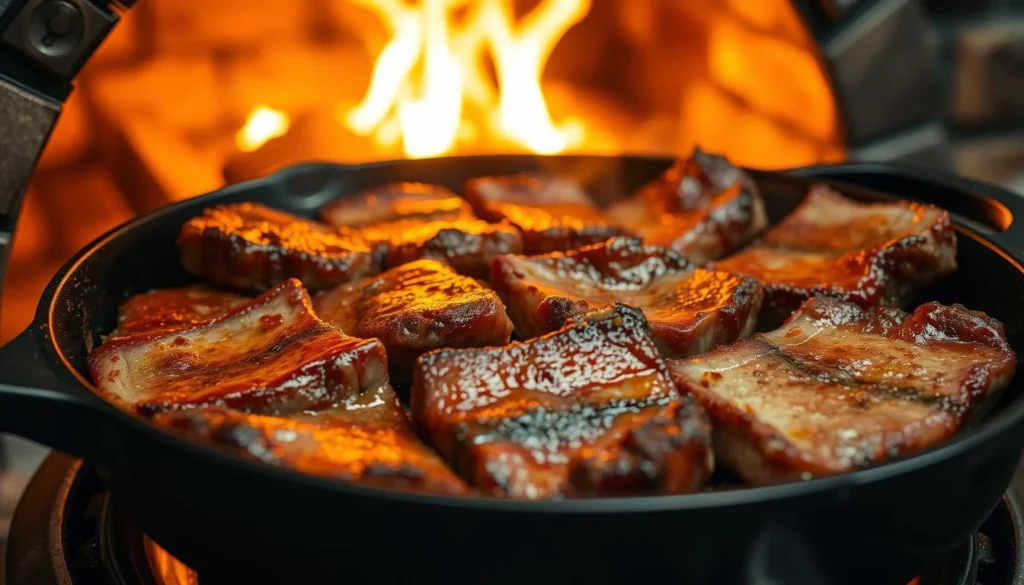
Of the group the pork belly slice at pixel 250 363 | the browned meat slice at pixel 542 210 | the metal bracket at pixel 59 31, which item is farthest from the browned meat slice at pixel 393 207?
the metal bracket at pixel 59 31

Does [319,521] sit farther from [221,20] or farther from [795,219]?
[221,20]

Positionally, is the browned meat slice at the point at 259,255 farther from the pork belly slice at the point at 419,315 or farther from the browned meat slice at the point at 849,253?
the browned meat slice at the point at 849,253

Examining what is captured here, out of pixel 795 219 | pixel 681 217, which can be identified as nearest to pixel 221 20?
pixel 681 217

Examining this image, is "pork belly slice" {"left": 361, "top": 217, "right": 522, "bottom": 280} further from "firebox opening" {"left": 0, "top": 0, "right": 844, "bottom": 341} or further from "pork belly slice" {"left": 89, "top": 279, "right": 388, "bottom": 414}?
"firebox opening" {"left": 0, "top": 0, "right": 844, "bottom": 341}

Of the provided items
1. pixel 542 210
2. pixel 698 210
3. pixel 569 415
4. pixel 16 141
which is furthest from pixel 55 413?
pixel 698 210

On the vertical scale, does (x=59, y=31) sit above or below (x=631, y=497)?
above

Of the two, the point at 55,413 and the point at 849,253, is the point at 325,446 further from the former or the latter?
the point at 849,253

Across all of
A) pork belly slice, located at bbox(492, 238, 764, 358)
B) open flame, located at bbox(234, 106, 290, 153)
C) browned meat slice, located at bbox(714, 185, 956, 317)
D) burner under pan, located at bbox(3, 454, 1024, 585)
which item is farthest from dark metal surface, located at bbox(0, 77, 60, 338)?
open flame, located at bbox(234, 106, 290, 153)

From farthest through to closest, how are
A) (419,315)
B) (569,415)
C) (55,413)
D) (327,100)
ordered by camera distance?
(327,100), (419,315), (569,415), (55,413)
